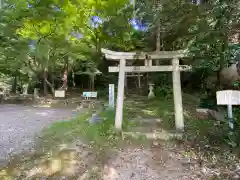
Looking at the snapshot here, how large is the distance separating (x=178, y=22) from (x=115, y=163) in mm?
4390

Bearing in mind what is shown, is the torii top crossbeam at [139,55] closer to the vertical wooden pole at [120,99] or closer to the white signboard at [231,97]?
the vertical wooden pole at [120,99]

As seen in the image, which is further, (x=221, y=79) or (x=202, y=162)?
(x=221, y=79)

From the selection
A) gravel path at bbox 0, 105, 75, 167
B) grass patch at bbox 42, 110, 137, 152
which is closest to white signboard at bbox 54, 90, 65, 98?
gravel path at bbox 0, 105, 75, 167

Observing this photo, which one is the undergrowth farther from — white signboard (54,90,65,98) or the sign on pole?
white signboard (54,90,65,98)

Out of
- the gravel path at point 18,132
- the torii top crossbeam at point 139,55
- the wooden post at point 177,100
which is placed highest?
the torii top crossbeam at point 139,55

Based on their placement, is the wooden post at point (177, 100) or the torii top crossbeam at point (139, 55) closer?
the wooden post at point (177, 100)

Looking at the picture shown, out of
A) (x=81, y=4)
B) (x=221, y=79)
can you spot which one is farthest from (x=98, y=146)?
(x=81, y=4)

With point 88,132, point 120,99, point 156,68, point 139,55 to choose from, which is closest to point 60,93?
point 88,132

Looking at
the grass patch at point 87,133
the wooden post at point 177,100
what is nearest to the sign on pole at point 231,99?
the wooden post at point 177,100

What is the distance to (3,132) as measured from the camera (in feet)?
18.1

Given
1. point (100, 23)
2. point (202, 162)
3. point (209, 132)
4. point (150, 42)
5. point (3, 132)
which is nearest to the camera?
point (202, 162)

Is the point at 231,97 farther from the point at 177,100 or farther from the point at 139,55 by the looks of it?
the point at 139,55

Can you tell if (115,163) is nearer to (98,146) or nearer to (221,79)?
(98,146)

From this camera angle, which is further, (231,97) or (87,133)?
(87,133)
